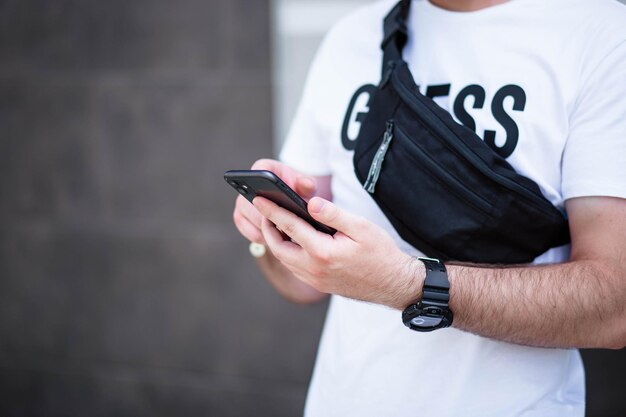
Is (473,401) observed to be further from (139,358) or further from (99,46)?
(99,46)

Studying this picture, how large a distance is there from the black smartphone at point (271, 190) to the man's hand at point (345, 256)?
0.05 ft

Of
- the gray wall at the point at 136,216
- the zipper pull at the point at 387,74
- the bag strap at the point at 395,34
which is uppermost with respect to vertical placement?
the bag strap at the point at 395,34

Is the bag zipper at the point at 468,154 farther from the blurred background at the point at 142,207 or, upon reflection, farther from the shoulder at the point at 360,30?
Answer: the blurred background at the point at 142,207


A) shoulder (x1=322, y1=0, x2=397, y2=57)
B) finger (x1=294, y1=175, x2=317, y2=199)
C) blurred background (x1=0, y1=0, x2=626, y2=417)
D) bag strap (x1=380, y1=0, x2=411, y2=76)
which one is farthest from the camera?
blurred background (x1=0, y1=0, x2=626, y2=417)

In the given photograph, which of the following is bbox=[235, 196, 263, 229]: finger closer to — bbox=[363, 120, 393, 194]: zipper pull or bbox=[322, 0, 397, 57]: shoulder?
bbox=[363, 120, 393, 194]: zipper pull

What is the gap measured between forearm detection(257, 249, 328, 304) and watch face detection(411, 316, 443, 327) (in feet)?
1.96

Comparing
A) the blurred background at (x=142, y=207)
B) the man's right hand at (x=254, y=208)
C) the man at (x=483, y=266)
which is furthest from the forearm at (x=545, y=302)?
→ the blurred background at (x=142, y=207)

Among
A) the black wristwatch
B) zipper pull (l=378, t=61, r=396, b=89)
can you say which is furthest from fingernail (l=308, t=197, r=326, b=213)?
zipper pull (l=378, t=61, r=396, b=89)

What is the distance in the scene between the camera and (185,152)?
2848 mm

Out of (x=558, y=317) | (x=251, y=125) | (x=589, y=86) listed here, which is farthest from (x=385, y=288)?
(x=251, y=125)

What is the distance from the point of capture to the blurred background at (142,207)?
273 centimetres

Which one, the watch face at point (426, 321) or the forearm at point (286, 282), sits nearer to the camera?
the watch face at point (426, 321)

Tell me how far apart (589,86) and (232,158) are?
6.08ft

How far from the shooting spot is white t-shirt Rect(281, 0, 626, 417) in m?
1.16
